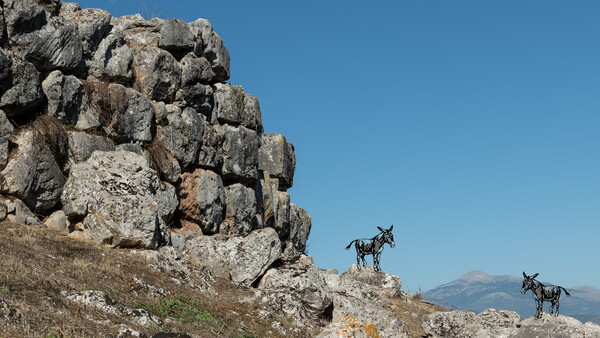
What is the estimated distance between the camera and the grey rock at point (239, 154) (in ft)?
104

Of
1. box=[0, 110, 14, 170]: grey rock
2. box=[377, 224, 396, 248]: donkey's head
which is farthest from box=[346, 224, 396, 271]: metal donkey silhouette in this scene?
box=[0, 110, 14, 170]: grey rock

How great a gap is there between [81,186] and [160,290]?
6.21 m

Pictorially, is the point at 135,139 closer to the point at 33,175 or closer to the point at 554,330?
the point at 33,175

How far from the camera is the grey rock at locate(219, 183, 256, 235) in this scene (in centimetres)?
3128

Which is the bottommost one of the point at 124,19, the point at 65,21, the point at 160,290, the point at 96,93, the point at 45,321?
the point at 45,321

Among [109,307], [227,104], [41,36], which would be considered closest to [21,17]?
[41,36]

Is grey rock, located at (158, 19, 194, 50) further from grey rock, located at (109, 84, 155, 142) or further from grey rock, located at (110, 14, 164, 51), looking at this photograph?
grey rock, located at (109, 84, 155, 142)

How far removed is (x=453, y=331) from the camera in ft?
82.4

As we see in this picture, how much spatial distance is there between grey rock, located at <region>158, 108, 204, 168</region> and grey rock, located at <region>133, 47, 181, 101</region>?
3.77ft

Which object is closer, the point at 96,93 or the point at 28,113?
the point at 28,113

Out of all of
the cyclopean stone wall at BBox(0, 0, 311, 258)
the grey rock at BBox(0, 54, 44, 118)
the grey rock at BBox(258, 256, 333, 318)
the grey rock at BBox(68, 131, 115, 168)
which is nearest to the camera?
the grey rock at BBox(258, 256, 333, 318)

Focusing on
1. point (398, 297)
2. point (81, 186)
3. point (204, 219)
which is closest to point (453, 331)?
point (398, 297)

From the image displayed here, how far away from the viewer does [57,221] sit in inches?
853

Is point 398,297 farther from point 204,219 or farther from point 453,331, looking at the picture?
point 204,219
